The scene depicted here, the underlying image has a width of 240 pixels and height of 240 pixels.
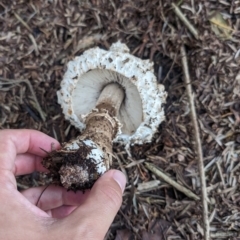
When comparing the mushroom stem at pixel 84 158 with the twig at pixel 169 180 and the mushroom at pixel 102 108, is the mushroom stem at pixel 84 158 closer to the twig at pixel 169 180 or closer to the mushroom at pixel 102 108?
the mushroom at pixel 102 108

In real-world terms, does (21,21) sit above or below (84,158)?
above

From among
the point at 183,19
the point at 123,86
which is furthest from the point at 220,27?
the point at 123,86

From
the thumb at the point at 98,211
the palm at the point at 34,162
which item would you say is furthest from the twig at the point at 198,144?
the thumb at the point at 98,211

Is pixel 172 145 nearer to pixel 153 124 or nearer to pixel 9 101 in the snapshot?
pixel 153 124

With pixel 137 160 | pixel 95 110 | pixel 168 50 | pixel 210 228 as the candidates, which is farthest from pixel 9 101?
pixel 210 228

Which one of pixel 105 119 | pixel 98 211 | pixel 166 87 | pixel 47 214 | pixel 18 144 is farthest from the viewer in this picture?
pixel 166 87

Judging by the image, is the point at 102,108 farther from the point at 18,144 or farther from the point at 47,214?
the point at 47,214
